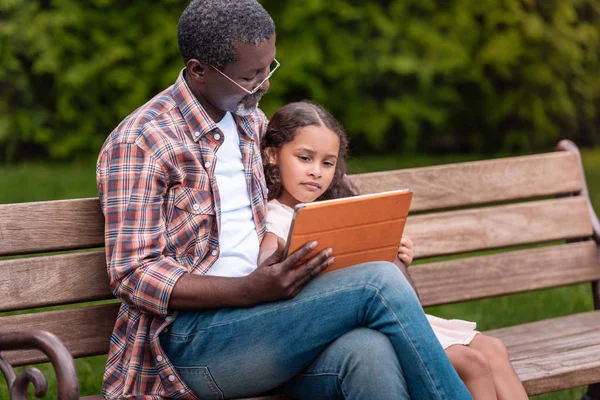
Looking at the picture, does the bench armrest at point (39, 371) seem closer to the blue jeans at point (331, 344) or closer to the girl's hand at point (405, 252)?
the blue jeans at point (331, 344)

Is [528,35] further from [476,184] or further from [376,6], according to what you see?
[476,184]

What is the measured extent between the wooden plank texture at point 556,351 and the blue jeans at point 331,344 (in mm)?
540

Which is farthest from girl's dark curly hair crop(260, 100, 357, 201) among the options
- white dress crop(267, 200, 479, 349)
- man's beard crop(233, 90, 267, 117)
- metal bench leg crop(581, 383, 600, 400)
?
metal bench leg crop(581, 383, 600, 400)

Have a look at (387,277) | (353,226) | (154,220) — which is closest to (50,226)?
(154,220)

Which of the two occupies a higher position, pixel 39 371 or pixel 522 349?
pixel 39 371

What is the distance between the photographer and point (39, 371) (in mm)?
2414

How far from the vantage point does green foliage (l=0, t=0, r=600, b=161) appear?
26.7 ft

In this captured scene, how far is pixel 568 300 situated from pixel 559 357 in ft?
7.52

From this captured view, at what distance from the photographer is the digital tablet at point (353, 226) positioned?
258 centimetres

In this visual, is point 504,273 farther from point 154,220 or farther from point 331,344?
point 154,220

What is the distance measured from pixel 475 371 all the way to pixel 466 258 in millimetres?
919

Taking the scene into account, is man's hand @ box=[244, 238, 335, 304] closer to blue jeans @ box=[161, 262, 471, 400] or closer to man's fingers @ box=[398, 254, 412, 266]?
blue jeans @ box=[161, 262, 471, 400]

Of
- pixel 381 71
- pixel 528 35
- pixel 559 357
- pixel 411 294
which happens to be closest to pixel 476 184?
pixel 559 357

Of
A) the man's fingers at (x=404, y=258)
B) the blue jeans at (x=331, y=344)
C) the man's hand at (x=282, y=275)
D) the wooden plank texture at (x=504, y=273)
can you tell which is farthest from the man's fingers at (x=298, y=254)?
the wooden plank texture at (x=504, y=273)
